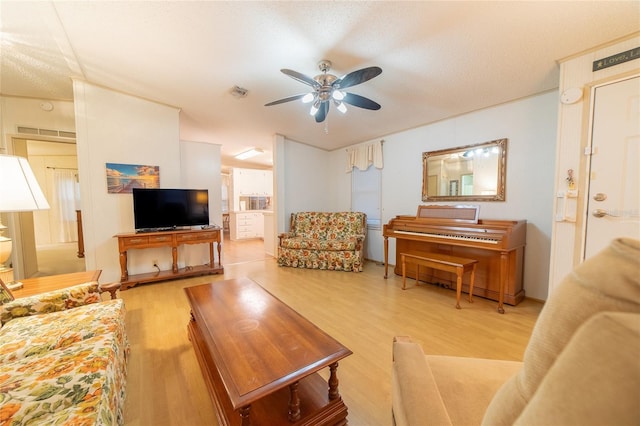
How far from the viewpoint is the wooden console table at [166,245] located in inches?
124

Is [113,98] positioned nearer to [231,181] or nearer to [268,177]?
[231,181]

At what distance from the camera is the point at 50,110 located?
354 cm

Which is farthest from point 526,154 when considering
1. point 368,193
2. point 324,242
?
point 324,242

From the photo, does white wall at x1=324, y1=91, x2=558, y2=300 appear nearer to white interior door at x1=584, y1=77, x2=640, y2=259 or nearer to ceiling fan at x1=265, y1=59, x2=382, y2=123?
white interior door at x1=584, y1=77, x2=640, y2=259

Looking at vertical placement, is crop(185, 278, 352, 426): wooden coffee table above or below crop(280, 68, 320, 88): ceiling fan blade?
below

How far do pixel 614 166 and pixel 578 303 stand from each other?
2.54m

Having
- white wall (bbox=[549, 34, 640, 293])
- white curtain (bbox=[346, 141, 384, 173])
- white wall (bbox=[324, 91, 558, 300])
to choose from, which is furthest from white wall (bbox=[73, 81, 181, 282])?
white wall (bbox=[549, 34, 640, 293])

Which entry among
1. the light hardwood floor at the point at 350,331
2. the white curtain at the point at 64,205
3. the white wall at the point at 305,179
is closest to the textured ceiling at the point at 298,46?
the white wall at the point at 305,179

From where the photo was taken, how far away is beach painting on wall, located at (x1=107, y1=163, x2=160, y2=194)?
3256 mm

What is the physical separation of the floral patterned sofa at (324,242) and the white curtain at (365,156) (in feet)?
3.24

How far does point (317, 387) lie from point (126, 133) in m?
3.96

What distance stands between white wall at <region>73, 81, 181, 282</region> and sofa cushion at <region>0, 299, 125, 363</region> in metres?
2.10

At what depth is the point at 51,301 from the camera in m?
1.59

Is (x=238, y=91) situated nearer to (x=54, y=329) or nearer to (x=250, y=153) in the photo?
(x=54, y=329)
